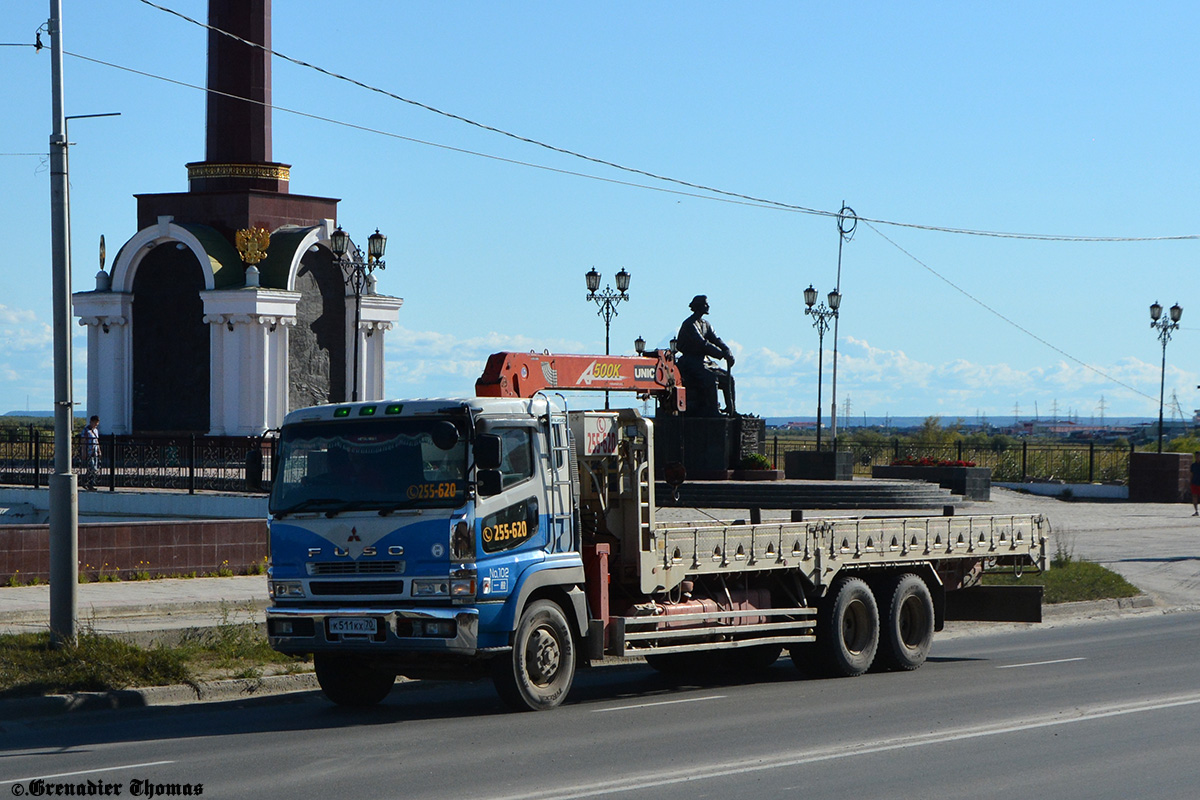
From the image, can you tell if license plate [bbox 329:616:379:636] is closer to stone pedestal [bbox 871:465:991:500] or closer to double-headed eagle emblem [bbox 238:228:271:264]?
double-headed eagle emblem [bbox 238:228:271:264]

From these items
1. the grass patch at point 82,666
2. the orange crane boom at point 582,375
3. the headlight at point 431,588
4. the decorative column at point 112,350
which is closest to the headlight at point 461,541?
the headlight at point 431,588

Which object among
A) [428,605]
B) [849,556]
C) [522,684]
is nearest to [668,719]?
[522,684]

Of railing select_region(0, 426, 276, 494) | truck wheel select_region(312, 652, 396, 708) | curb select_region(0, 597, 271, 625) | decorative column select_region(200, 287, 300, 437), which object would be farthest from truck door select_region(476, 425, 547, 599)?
decorative column select_region(200, 287, 300, 437)

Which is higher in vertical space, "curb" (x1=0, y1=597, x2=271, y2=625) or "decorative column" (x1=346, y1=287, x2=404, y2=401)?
"decorative column" (x1=346, y1=287, x2=404, y2=401)

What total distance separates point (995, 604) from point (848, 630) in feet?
8.21

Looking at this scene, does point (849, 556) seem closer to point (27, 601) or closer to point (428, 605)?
point (428, 605)

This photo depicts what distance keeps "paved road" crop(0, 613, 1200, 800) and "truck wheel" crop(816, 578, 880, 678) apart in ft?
0.94

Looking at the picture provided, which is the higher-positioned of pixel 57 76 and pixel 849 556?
pixel 57 76

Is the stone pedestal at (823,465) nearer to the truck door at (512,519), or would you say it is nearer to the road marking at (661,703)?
the road marking at (661,703)

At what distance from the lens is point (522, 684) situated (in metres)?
11.2

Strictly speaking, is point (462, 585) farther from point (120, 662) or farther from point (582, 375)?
point (120, 662)

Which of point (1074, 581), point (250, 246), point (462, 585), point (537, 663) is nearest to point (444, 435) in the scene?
point (462, 585)

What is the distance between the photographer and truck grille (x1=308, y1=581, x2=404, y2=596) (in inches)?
433

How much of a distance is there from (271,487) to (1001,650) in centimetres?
886
